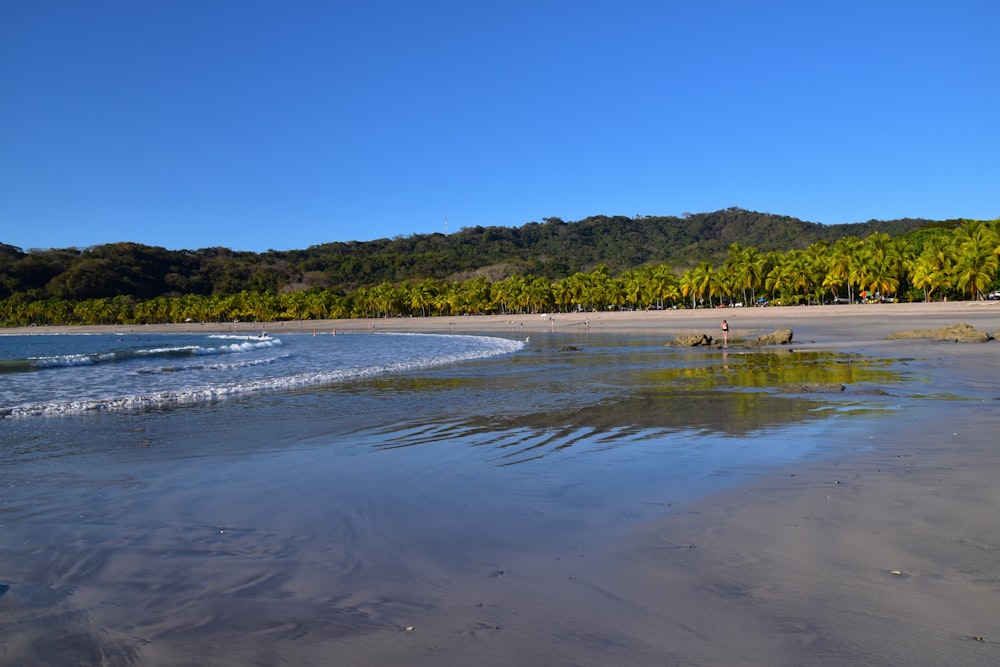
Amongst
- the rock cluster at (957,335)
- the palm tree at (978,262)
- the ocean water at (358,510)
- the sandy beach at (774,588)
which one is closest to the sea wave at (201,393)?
the ocean water at (358,510)

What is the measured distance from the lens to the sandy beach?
11.5 feet

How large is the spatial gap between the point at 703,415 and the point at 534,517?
6236 mm

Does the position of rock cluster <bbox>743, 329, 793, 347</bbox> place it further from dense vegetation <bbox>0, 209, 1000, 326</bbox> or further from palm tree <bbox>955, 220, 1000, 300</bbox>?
dense vegetation <bbox>0, 209, 1000, 326</bbox>

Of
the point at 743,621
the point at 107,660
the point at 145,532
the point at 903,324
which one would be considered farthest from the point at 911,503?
the point at 903,324

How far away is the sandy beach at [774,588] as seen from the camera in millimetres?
3510

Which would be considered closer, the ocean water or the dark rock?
the ocean water

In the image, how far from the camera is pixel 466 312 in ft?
420

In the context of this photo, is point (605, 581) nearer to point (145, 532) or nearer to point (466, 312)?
point (145, 532)

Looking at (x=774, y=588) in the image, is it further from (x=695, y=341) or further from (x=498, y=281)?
(x=498, y=281)

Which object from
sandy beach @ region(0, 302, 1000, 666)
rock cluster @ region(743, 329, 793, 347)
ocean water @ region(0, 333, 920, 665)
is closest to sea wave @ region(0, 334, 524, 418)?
ocean water @ region(0, 333, 920, 665)

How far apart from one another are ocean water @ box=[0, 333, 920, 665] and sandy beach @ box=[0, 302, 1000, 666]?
0.11 ft

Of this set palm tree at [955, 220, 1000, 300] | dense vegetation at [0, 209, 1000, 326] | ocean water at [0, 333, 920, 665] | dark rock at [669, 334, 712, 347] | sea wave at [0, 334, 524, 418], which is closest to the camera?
ocean water at [0, 333, 920, 665]

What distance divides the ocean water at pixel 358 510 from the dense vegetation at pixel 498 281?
2546 inches

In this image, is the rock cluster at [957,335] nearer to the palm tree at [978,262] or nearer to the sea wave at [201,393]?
the sea wave at [201,393]
